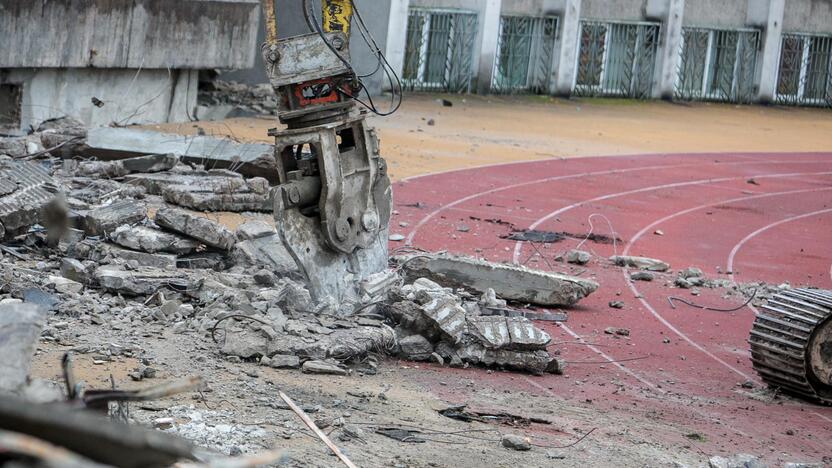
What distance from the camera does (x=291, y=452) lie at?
674cm

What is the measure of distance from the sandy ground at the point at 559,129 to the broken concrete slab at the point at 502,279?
806 centimetres

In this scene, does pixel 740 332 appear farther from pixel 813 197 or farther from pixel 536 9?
pixel 536 9

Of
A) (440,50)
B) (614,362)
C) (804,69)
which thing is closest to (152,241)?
(614,362)

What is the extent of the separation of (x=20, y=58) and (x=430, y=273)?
953 centimetres

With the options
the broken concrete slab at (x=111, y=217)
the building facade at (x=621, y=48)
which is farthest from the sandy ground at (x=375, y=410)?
the building facade at (x=621, y=48)

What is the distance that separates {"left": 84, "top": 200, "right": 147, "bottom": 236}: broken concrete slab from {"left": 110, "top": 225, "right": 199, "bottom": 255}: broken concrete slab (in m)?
0.26

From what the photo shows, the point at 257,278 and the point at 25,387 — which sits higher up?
the point at 25,387

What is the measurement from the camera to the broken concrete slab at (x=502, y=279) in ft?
37.8

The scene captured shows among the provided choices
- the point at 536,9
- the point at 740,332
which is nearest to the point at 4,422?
the point at 740,332

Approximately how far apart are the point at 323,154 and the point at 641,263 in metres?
6.21

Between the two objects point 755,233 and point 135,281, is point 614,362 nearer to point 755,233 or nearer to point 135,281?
point 135,281

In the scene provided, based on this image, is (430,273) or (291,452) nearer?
(291,452)

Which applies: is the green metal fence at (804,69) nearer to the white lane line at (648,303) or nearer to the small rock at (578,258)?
the white lane line at (648,303)

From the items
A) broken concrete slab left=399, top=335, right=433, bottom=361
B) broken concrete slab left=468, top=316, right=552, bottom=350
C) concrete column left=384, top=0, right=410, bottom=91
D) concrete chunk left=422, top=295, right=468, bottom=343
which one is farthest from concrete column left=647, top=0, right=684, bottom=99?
broken concrete slab left=399, top=335, right=433, bottom=361
